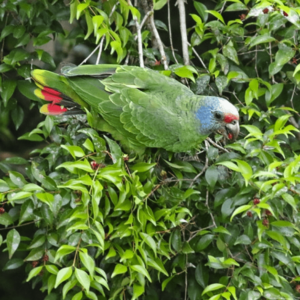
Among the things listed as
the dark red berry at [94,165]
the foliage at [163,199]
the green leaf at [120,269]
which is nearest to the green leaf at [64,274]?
the foliage at [163,199]

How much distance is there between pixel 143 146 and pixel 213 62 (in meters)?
0.42

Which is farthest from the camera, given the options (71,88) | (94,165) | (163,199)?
(71,88)

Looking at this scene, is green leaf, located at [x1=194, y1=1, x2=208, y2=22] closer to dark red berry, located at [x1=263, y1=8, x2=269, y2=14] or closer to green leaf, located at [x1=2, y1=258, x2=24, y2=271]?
dark red berry, located at [x1=263, y1=8, x2=269, y2=14]

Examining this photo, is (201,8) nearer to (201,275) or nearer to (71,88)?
(71,88)

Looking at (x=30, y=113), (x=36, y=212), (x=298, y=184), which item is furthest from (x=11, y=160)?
(x=298, y=184)

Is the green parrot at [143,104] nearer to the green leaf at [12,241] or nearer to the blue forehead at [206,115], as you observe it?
the blue forehead at [206,115]

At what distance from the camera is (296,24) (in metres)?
1.39

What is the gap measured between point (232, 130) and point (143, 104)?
1.11 ft

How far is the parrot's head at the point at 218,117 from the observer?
144 centimetres

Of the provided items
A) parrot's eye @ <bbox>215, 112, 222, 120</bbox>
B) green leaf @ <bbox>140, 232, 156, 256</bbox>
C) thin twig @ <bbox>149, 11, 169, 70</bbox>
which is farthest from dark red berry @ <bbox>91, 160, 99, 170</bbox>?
thin twig @ <bbox>149, 11, 169, 70</bbox>

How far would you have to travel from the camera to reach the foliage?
1.18 m

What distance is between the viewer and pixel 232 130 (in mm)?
1468

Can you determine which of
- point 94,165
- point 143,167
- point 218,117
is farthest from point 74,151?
point 218,117

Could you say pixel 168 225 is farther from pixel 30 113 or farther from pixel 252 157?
pixel 30 113
